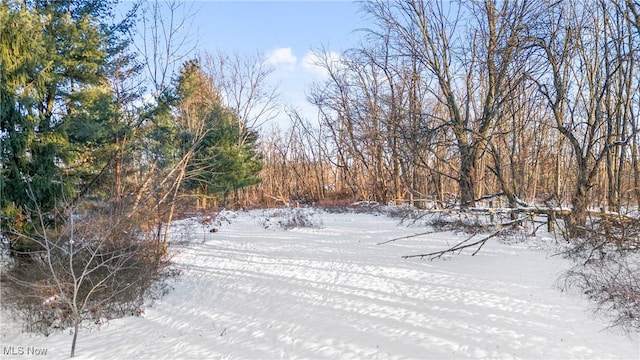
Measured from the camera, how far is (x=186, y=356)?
4.82m

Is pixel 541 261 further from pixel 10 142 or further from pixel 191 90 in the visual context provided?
pixel 10 142

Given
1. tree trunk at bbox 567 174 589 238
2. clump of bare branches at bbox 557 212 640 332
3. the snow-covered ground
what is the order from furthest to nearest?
tree trunk at bbox 567 174 589 238
clump of bare branches at bbox 557 212 640 332
the snow-covered ground

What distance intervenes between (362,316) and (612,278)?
4.20 meters

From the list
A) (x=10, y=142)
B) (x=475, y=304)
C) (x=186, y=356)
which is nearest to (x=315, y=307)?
(x=186, y=356)

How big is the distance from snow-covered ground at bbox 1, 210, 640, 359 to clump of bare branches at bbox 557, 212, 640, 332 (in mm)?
249

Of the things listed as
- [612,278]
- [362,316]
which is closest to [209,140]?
[362,316]

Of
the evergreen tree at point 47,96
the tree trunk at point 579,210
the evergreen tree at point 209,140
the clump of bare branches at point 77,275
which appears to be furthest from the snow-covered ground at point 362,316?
the evergreen tree at point 209,140

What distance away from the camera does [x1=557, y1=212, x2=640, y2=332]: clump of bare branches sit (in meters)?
5.01

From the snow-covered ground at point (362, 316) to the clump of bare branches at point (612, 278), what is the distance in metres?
0.25

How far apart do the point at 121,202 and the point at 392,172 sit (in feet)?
74.9

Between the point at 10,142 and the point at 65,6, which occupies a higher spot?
the point at 65,6

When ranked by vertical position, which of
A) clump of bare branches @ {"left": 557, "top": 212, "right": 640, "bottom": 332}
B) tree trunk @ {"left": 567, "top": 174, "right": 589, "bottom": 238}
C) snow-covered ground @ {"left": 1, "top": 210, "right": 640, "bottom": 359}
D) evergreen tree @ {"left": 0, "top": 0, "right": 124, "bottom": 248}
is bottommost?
snow-covered ground @ {"left": 1, "top": 210, "right": 640, "bottom": 359}

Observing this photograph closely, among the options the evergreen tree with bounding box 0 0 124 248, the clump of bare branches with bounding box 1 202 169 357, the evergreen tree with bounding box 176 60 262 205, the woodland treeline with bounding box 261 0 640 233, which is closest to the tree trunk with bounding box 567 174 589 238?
the woodland treeline with bounding box 261 0 640 233

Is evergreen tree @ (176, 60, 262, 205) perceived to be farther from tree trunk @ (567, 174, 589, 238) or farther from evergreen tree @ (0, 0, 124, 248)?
tree trunk @ (567, 174, 589, 238)
